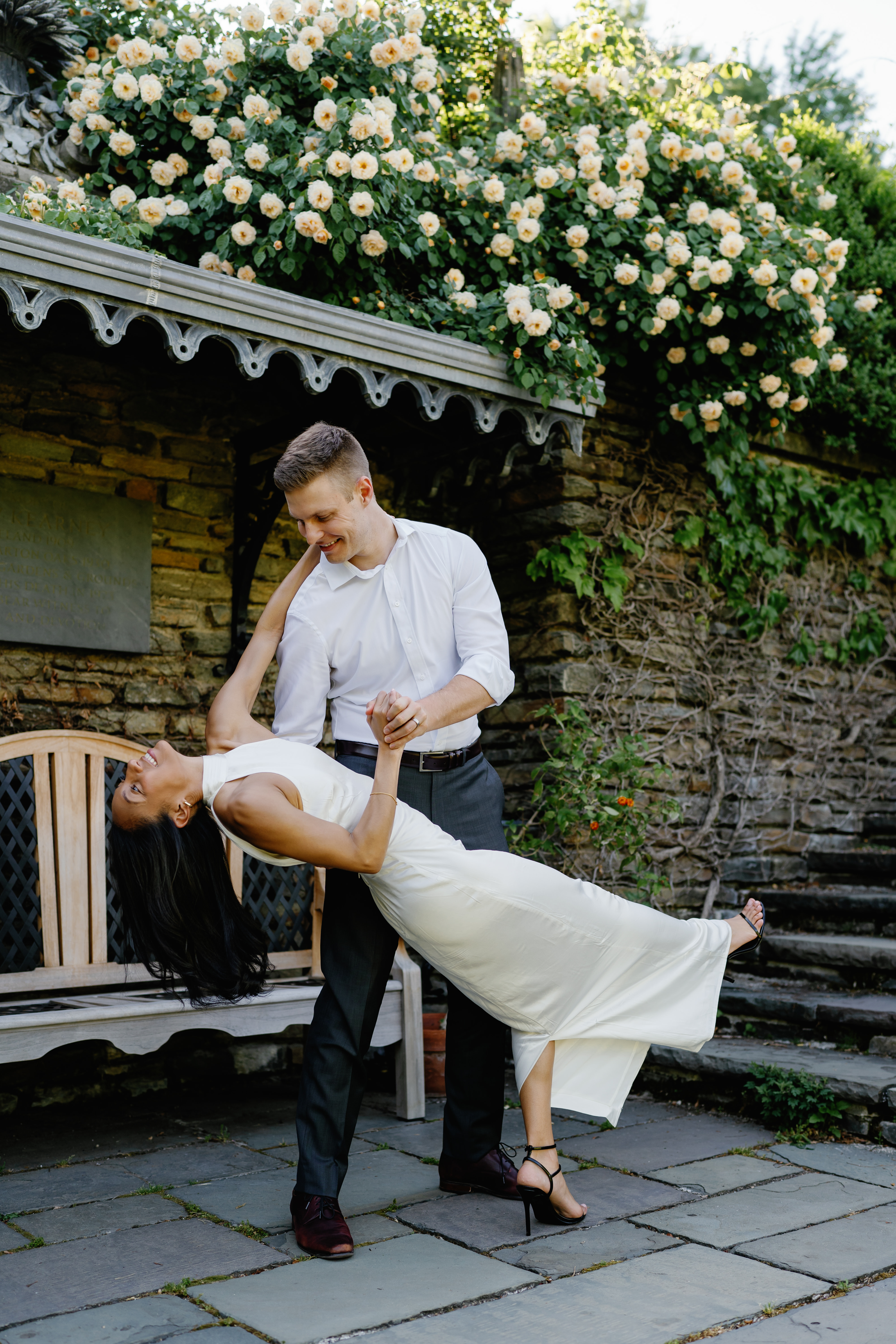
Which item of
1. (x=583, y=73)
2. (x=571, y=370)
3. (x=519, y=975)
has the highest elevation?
(x=583, y=73)

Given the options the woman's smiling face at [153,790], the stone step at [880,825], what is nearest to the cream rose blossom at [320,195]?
the woman's smiling face at [153,790]

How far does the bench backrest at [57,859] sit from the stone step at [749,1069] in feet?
5.92

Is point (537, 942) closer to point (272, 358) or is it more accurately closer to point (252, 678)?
point (252, 678)

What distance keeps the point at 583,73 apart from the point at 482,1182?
195 inches

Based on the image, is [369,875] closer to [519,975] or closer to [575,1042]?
[519,975]

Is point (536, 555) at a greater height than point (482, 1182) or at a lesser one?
greater

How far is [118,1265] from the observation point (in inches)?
94.0

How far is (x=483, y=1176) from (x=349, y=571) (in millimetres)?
1536

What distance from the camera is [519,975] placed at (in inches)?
97.8

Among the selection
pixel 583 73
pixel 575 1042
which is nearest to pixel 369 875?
pixel 575 1042

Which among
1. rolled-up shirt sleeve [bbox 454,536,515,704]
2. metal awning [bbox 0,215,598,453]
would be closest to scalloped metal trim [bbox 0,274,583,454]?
metal awning [bbox 0,215,598,453]

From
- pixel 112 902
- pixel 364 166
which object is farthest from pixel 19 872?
pixel 364 166

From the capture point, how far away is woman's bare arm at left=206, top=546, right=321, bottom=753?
8.66 feet

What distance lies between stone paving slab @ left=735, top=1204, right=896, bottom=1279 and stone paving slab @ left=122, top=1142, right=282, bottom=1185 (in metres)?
1.35
